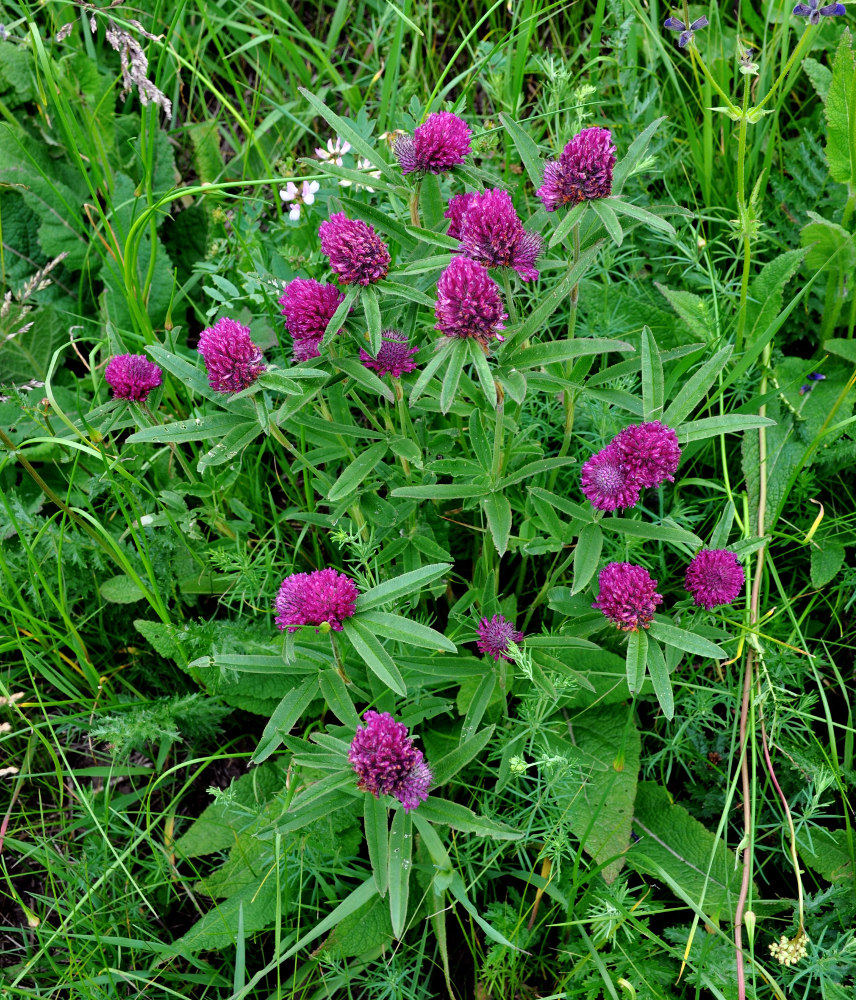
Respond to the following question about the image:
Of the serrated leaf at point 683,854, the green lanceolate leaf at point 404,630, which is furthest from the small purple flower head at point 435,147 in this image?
the serrated leaf at point 683,854

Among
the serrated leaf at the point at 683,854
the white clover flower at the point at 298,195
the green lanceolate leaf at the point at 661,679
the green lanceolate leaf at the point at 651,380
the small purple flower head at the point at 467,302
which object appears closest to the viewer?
the small purple flower head at the point at 467,302

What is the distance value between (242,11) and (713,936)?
12.9 ft

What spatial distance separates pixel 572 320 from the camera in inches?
84.1

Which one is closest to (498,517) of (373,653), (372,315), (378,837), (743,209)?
(373,653)

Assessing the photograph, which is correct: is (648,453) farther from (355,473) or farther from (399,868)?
(399,868)

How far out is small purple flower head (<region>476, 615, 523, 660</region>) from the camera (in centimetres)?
219

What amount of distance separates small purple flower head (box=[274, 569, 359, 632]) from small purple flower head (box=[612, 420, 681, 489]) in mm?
690

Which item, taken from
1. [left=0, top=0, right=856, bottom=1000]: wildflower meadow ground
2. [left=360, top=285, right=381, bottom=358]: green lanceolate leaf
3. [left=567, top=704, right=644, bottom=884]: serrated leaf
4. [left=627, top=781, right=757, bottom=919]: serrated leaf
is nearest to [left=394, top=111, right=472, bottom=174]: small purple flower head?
[left=0, top=0, right=856, bottom=1000]: wildflower meadow ground

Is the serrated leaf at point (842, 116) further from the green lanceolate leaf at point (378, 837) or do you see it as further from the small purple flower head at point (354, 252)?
the green lanceolate leaf at point (378, 837)

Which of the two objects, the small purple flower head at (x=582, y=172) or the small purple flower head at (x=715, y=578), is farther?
the small purple flower head at (x=715, y=578)

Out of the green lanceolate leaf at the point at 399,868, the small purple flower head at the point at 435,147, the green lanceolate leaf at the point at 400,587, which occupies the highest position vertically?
the small purple flower head at the point at 435,147

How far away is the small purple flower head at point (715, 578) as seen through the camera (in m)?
2.16

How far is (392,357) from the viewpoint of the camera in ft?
6.98

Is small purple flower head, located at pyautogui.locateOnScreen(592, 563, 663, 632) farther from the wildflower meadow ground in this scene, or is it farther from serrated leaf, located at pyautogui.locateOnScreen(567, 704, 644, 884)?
serrated leaf, located at pyautogui.locateOnScreen(567, 704, 644, 884)
